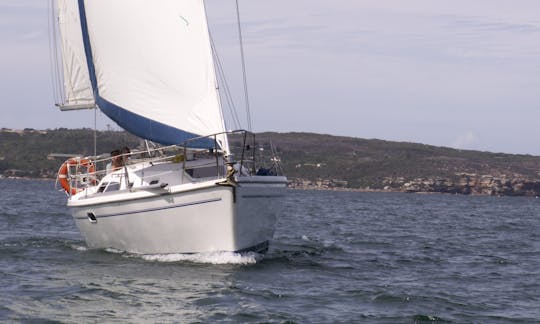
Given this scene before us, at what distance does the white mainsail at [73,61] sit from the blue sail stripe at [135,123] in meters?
1.20

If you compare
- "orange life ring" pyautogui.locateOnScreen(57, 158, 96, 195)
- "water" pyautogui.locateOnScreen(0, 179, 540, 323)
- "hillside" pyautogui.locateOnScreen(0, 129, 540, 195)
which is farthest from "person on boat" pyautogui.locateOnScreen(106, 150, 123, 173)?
"hillside" pyautogui.locateOnScreen(0, 129, 540, 195)

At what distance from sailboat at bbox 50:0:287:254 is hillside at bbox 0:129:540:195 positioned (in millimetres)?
105484

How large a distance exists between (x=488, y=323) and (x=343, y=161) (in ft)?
446

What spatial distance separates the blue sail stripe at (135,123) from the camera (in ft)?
75.3

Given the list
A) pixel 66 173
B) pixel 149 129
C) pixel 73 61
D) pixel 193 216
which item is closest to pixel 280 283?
pixel 193 216

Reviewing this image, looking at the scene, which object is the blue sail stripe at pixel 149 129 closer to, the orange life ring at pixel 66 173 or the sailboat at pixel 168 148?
the sailboat at pixel 168 148

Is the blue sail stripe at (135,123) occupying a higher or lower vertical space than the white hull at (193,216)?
higher

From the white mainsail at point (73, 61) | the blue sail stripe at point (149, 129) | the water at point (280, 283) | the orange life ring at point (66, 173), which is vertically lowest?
the water at point (280, 283)

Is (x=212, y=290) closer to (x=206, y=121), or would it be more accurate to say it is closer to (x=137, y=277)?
(x=137, y=277)

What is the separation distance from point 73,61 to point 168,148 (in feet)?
15.8

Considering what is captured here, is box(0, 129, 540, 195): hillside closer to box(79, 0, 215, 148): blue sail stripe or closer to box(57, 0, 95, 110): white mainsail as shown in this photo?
box(57, 0, 95, 110): white mainsail

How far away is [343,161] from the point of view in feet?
501

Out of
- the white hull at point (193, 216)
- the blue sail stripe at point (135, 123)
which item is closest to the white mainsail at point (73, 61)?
the blue sail stripe at point (135, 123)

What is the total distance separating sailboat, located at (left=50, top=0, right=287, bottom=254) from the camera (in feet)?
71.1
